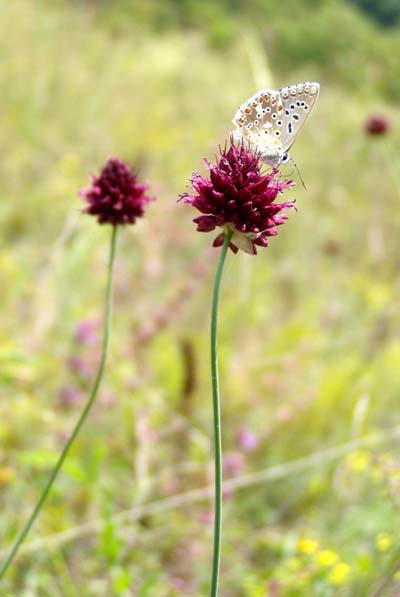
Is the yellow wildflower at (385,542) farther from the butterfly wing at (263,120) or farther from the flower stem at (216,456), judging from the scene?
the butterfly wing at (263,120)

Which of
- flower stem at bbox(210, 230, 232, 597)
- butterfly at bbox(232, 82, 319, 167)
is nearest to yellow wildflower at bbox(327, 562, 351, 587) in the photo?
flower stem at bbox(210, 230, 232, 597)

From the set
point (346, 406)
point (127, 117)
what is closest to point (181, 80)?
point (127, 117)

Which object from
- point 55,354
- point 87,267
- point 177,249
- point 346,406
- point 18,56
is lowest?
point 346,406

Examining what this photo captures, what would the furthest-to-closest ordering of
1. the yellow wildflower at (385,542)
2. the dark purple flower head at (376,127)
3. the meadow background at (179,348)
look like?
1. the dark purple flower head at (376,127)
2. the meadow background at (179,348)
3. the yellow wildflower at (385,542)

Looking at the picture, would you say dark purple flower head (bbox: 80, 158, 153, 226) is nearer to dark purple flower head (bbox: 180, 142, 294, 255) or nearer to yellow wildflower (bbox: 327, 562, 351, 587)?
dark purple flower head (bbox: 180, 142, 294, 255)

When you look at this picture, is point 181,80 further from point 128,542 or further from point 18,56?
point 128,542

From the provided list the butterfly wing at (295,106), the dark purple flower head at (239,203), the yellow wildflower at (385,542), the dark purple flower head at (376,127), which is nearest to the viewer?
the dark purple flower head at (239,203)

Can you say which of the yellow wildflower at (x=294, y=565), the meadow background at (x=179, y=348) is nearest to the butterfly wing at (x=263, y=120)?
the meadow background at (x=179, y=348)
